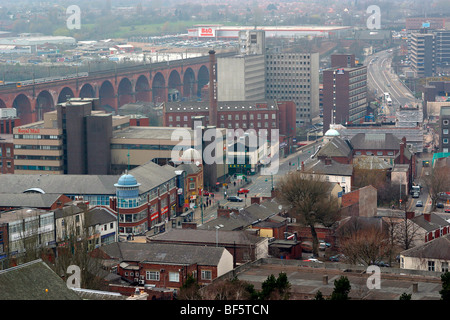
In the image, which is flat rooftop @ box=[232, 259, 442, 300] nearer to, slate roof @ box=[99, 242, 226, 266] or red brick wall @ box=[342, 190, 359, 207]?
slate roof @ box=[99, 242, 226, 266]

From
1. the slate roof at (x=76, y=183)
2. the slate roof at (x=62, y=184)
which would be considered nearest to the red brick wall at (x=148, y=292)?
the slate roof at (x=76, y=183)

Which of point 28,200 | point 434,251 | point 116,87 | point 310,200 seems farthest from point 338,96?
point 434,251

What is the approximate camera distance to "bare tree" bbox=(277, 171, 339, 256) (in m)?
66.3

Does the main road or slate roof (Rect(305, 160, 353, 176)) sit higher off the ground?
slate roof (Rect(305, 160, 353, 176))

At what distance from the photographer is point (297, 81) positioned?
140 m

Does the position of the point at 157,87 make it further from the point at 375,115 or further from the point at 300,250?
the point at 300,250

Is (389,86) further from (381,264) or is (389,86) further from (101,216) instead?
(381,264)

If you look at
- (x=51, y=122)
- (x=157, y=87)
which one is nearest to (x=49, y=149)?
(x=51, y=122)

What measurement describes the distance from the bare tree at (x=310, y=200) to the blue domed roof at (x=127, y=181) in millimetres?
9829

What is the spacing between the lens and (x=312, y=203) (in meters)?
67.4

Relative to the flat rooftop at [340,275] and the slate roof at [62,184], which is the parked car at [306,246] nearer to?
the flat rooftop at [340,275]

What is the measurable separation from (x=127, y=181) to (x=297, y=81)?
7365cm

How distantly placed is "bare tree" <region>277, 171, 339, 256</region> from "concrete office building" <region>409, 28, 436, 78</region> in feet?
381

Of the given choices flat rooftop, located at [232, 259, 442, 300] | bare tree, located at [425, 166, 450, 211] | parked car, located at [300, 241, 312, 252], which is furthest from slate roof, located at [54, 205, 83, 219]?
bare tree, located at [425, 166, 450, 211]
